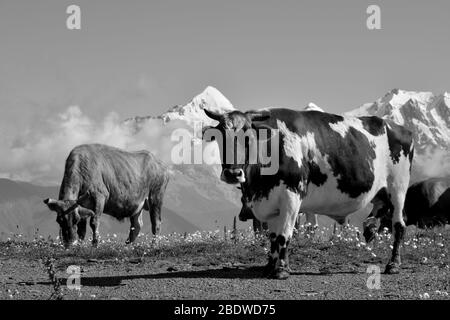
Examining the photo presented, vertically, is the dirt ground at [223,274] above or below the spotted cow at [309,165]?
below

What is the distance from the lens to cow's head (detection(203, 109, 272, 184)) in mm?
11562

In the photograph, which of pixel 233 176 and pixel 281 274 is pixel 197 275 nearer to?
pixel 281 274

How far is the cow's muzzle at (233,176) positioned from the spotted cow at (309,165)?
17mm

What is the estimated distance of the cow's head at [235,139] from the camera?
11562 mm

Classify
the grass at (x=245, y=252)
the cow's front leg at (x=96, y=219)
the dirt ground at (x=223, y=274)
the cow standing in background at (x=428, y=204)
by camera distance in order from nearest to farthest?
1. the dirt ground at (x=223, y=274)
2. the grass at (x=245, y=252)
3. the cow's front leg at (x=96, y=219)
4. the cow standing in background at (x=428, y=204)

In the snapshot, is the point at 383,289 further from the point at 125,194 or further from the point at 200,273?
the point at 125,194

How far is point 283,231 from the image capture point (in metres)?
12.2

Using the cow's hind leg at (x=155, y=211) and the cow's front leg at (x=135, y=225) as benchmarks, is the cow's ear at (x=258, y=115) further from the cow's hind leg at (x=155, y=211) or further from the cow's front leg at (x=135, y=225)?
the cow's hind leg at (x=155, y=211)

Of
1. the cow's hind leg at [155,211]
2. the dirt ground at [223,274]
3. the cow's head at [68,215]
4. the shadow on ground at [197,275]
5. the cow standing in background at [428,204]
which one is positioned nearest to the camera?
the dirt ground at [223,274]

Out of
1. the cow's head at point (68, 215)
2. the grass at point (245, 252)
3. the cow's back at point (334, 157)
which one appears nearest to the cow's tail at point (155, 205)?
the cow's head at point (68, 215)

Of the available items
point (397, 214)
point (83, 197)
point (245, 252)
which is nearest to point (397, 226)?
point (397, 214)

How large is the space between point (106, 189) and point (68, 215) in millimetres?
3044

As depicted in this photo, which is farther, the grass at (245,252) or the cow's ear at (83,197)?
the cow's ear at (83,197)
